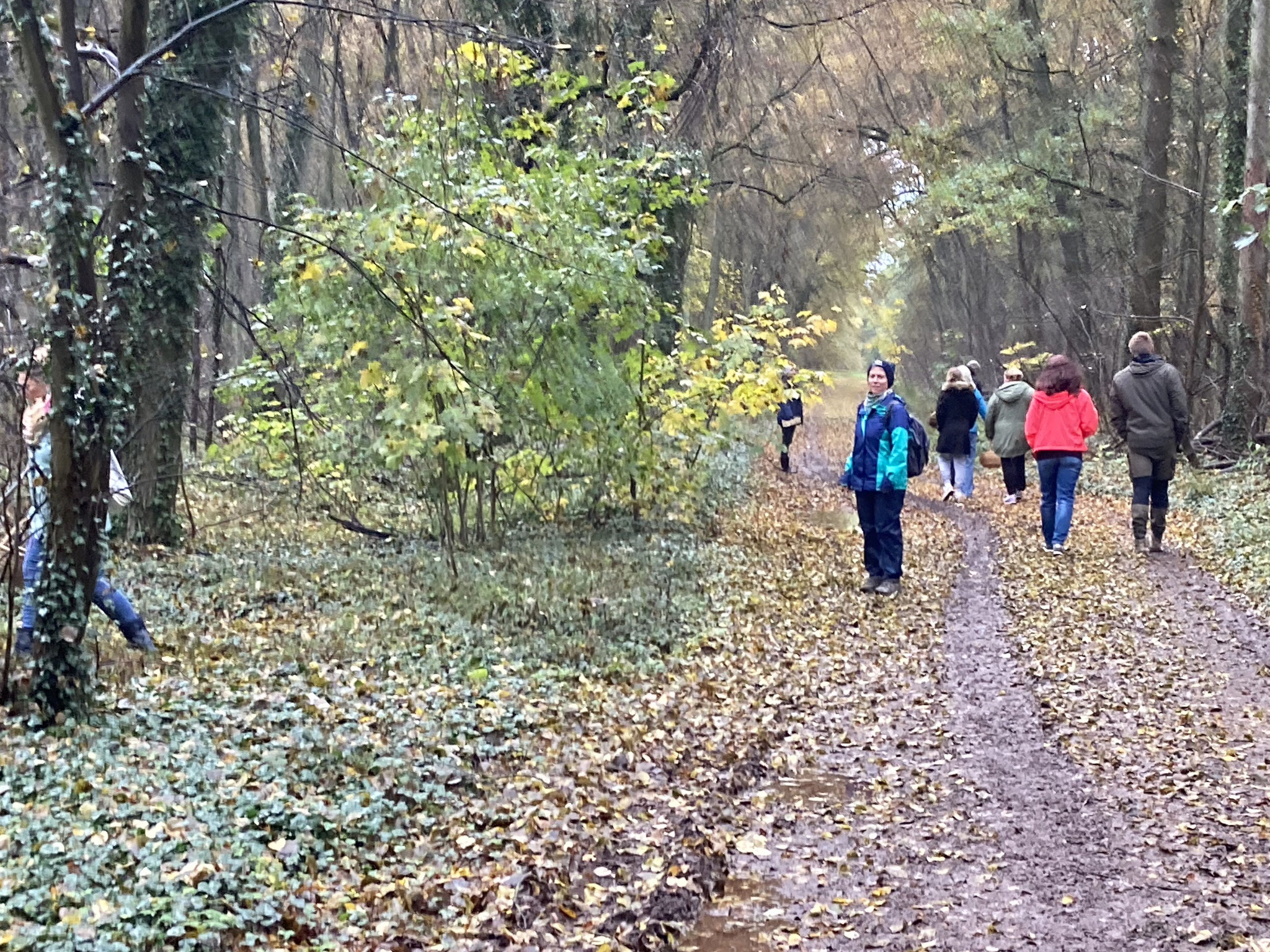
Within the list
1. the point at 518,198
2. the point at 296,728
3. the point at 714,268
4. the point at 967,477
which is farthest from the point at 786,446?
the point at 296,728

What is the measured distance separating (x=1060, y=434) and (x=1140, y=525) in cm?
129

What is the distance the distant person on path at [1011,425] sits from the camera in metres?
16.2

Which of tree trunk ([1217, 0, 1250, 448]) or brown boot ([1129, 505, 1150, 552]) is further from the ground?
tree trunk ([1217, 0, 1250, 448])

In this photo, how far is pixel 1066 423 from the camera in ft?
40.7

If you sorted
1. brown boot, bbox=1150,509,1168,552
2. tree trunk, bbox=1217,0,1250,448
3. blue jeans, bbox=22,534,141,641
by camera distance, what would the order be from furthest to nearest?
tree trunk, bbox=1217,0,1250,448 → brown boot, bbox=1150,509,1168,552 → blue jeans, bbox=22,534,141,641

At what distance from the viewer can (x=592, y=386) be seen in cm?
1134

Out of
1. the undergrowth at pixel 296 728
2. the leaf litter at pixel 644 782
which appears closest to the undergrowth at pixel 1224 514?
the leaf litter at pixel 644 782

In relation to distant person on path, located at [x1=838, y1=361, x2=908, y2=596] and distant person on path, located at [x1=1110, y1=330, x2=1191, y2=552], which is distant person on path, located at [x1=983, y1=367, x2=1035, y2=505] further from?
distant person on path, located at [x1=838, y1=361, x2=908, y2=596]

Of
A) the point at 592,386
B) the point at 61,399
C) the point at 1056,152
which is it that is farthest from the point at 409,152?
the point at 1056,152

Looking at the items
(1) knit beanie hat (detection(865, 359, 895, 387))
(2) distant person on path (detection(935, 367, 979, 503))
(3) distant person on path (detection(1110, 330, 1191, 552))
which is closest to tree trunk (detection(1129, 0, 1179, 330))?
(2) distant person on path (detection(935, 367, 979, 503))

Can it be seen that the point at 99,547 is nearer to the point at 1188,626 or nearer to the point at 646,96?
the point at 646,96

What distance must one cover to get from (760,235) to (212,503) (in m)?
17.5

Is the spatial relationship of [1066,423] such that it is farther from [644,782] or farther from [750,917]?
[750,917]

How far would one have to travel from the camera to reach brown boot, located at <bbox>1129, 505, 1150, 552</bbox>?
12.4m
